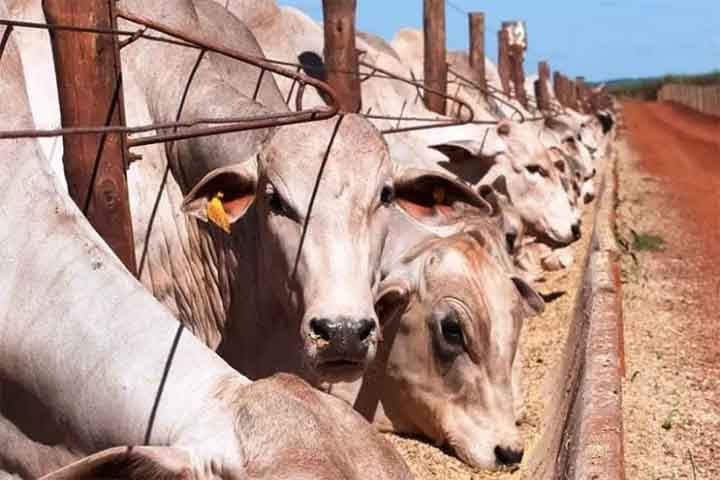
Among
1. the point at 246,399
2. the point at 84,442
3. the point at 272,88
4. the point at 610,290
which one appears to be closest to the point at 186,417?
the point at 246,399

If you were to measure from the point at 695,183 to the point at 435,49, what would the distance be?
14.6 metres

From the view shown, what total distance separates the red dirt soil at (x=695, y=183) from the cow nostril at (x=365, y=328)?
455 cm

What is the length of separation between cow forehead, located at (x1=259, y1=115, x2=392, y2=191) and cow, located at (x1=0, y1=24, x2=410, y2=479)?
4.80ft

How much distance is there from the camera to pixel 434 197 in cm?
584

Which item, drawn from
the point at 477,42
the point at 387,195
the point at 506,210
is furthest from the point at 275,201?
the point at 477,42

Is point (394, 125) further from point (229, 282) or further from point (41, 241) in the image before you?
point (41, 241)

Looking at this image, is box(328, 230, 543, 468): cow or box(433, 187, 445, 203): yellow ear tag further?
box(328, 230, 543, 468): cow

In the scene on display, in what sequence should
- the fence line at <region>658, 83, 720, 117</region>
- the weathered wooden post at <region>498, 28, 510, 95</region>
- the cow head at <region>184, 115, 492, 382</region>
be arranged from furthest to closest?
1. the fence line at <region>658, 83, 720, 117</region>
2. the weathered wooden post at <region>498, 28, 510, 95</region>
3. the cow head at <region>184, 115, 492, 382</region>

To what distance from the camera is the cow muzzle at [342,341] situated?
180 inches

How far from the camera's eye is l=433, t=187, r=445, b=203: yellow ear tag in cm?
580

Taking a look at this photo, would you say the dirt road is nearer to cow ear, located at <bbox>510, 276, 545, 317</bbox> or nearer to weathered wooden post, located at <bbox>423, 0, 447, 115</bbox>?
cow ear, located at <bbox>510, 276, 545, 317</bbox>

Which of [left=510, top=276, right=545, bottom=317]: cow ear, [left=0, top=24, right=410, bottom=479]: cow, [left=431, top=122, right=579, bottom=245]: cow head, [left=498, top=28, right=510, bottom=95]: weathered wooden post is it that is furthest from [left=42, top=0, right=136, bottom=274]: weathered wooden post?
[left=498, top=28, right=510, bottom=95]: weathered wooden post

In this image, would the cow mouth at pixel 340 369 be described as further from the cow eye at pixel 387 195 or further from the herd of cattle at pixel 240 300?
the cow eye at pixel 387 195

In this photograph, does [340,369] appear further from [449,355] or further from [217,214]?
[449,355]
